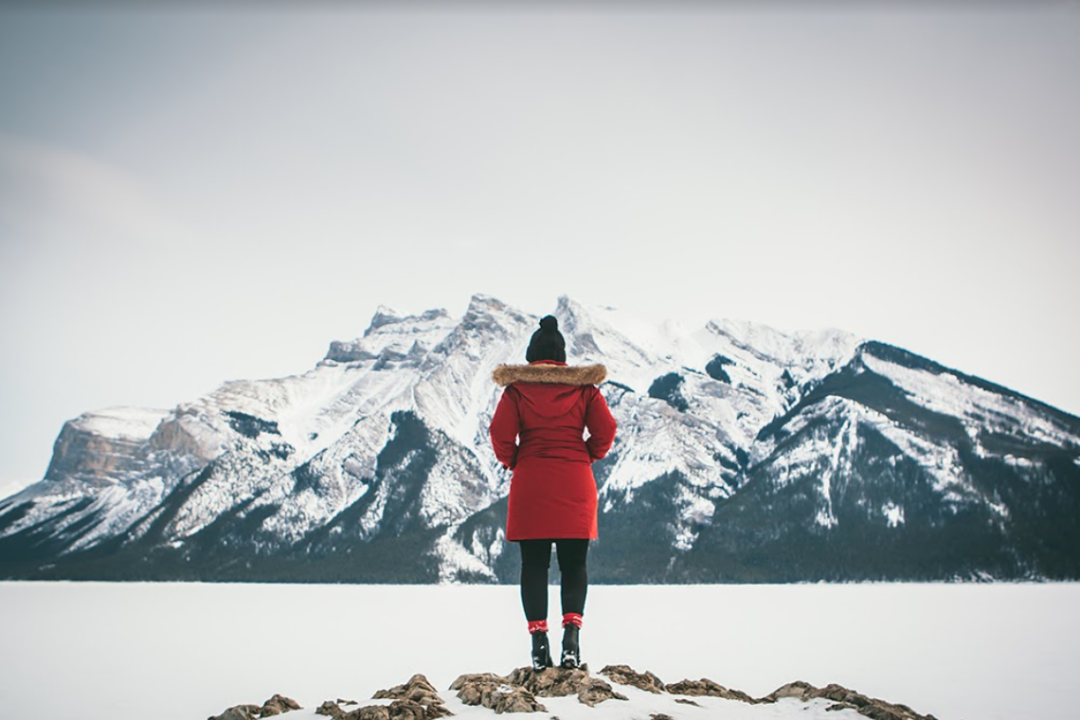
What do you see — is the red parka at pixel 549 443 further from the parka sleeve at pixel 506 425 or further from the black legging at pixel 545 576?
the black legging at pixel 545 576

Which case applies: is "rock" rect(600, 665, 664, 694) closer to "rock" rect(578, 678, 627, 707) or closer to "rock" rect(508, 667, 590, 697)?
"rock" rect(508, 667, 590, 697)

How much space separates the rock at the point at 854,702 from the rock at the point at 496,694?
3.31m

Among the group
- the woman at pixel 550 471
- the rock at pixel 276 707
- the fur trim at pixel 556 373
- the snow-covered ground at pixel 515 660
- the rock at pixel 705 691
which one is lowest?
the snow-covered ground at pixel 515 660

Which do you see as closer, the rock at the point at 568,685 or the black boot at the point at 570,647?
the rock at the point at 568,685

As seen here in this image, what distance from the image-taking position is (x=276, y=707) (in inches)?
439

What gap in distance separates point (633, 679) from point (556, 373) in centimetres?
383

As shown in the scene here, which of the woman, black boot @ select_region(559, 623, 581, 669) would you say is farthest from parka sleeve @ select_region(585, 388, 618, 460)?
black boot @ select_region(559, 623, 581, 669)

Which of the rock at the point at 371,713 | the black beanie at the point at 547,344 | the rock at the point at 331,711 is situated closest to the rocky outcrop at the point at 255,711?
the rock at the point at 331,711

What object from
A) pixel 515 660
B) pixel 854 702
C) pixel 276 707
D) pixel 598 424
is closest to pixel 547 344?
pixel 598 424

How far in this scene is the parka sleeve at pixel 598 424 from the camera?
9836 millimetres

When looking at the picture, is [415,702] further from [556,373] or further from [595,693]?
[556,373]

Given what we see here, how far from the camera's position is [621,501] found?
199 meters

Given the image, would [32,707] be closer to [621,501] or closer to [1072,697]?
[1072,697]

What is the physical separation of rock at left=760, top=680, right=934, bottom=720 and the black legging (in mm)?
2836
